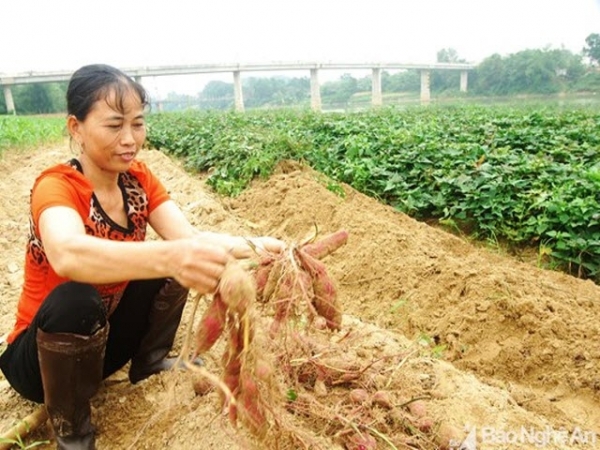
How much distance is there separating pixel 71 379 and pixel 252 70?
36.3 meters

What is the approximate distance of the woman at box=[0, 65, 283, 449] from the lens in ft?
4.09

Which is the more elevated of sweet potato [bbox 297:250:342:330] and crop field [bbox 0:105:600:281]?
sweet potato [bbox 297:250:342:330]

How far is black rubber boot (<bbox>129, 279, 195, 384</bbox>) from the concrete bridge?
82.5ft

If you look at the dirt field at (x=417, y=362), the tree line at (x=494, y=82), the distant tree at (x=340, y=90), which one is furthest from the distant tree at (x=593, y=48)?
the dirt field at (x=417, y=362)

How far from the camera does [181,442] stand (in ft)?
5.52

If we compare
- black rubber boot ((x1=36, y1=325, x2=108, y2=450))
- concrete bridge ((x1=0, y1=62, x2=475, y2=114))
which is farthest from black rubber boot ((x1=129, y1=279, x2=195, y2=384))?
concrete bridge ((x1=0, y1=62, x2=475, y2=114))

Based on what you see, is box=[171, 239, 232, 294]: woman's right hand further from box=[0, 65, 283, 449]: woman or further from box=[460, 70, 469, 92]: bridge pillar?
box=[460, 70, 469, 92]: bridge pillar

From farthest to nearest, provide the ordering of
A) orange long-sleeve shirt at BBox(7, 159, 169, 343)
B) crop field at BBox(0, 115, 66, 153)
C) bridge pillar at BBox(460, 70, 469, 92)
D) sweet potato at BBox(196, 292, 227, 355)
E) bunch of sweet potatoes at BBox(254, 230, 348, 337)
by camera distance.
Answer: bridge pillar at BBox(460, 70, 469, 92) < crop field at BBox(0, 115, 66, 153) < orange long-sleeve shirt at BBox(7, 159, 169, 343) < bunch of sweet potatoes at BBox(254, 230, 348, 337) < sweet potato at BBox(196, 292, 227, 355)

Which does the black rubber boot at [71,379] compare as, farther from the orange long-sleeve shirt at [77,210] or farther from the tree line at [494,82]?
the tree line at [494,82]

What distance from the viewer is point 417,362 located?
2.08 metres

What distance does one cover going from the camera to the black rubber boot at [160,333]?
75.8 inches

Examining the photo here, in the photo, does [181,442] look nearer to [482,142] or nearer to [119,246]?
[119,246]

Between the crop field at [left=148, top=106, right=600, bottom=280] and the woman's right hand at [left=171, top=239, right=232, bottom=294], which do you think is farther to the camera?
the crop field at [left=148, top=106, right=600, bottom=280]

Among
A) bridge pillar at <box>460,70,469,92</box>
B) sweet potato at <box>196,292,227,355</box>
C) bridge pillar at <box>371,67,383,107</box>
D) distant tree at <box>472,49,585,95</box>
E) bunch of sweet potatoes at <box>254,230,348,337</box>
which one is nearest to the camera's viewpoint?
sweet potato at <box>196,292,227,355</box>
